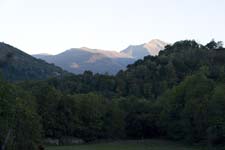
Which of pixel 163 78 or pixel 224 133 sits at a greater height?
pixel 163 78

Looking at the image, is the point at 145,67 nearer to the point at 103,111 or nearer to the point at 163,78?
the point at 163,78

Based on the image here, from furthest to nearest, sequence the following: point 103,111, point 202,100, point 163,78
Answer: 1. point 163,78
2. point 103,111
3. point 202,100

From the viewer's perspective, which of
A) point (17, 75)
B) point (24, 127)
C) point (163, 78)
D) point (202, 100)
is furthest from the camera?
point (17, 75)

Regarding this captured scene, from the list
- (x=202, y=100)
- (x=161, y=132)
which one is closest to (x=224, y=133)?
(x=202, y=100)

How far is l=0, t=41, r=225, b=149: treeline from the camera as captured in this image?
75250 mm

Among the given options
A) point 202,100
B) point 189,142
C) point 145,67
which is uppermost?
point 145,67

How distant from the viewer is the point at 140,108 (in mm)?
95875

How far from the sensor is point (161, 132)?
309 ft

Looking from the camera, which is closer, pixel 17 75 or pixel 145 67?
pixel 145 67

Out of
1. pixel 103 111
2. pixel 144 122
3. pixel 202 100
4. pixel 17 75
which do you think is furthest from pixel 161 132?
pixel 17 75

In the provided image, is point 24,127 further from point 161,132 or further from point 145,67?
point 145,67

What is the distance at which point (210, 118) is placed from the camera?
73750 mm

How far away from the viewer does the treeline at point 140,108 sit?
75250 millimetres

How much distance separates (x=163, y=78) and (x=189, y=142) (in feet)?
144
